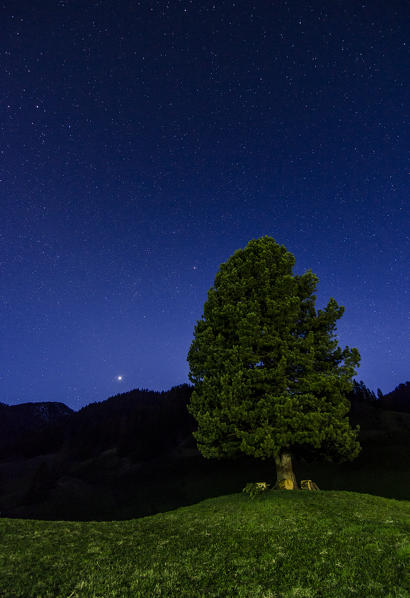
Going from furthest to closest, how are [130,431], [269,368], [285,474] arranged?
[130,431] < [269,368] < [285,474]

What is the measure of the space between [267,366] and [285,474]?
6.35m

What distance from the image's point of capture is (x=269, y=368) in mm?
19703

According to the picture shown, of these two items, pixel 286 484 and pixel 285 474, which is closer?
pixel 286 484

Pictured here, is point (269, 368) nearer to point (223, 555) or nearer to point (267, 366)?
point (267, 366)

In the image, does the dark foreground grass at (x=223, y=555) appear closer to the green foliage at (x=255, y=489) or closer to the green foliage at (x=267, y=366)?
the green foliage at (x=255, y=489)

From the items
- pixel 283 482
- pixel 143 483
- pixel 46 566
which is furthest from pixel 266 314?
pixel 143 483

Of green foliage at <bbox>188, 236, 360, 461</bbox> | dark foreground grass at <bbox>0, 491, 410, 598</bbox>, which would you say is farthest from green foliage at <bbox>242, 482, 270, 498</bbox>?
dark foreground grass at <bbox>0, 491, 410, 598</bbox>

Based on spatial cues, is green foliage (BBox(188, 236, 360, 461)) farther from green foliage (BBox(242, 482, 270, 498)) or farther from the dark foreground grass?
the dark foreground grass

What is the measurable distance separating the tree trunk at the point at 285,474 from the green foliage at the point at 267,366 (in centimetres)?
61

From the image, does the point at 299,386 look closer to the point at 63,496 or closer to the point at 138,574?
the point at 138,574

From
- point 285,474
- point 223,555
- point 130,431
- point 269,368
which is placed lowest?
point 130,431

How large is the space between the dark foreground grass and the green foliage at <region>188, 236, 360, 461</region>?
4077 millimetres

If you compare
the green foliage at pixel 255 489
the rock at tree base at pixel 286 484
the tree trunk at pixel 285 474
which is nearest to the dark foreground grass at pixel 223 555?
→ the green foliage at pixel 255 489

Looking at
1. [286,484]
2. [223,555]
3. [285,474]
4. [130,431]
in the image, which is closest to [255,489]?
[286,484]
